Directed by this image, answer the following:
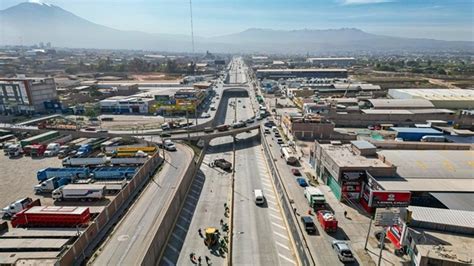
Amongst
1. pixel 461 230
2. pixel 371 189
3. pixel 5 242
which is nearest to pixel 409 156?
pixel 371 189

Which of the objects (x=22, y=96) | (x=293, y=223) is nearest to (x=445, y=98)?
(x=293, y=223)

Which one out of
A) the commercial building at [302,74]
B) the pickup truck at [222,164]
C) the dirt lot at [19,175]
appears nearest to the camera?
the dirt lot at [19,175]

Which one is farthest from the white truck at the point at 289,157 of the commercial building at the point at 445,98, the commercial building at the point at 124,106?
the commercial building at the point at 445,98

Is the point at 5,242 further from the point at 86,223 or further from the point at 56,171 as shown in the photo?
the point at 56,171

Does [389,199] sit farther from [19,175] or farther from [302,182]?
[19,175]

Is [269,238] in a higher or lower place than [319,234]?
lower

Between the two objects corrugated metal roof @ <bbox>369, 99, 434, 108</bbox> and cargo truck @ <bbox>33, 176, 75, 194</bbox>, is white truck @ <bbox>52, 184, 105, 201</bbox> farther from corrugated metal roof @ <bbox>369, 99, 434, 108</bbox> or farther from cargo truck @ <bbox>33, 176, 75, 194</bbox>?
corrugated metal roof @ <bbox>369, 99, 434, 108</bbox>

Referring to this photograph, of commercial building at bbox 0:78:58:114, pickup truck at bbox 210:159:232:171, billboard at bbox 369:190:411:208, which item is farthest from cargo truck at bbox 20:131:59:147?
billboard at bbox 369:190:411:208

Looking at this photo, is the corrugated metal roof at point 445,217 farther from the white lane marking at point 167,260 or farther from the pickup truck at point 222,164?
the pickup truck at point 222,164
